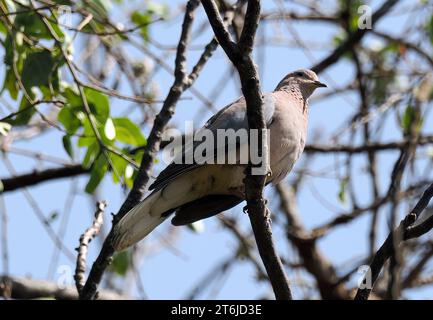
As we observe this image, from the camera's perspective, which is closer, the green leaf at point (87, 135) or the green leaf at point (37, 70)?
the green leaf at point (37, 70)

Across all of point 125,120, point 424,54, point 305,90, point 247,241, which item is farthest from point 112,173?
point 424,54

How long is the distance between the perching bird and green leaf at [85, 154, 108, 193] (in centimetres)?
28

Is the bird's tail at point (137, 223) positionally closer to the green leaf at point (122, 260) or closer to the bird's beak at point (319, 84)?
the green leaf at point (122, 260)

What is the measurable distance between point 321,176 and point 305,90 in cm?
134

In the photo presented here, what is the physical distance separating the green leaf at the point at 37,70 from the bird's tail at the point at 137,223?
2.75ft

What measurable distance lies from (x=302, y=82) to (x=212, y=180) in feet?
3.59

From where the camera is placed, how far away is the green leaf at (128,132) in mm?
4629

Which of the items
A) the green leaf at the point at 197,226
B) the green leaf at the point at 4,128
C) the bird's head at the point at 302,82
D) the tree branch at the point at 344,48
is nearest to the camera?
the green leaf at the point at 4,128

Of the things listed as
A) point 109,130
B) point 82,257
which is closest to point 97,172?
point 109,130

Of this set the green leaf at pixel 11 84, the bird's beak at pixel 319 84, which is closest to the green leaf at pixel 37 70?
the green leaf at pixel 11 84

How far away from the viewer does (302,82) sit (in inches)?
212

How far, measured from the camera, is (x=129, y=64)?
20.6 feet

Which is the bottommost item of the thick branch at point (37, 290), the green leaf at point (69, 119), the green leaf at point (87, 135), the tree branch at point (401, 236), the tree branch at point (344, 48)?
the tree branch at point (401, 236)

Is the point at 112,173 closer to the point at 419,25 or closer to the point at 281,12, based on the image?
the point at 281,12
